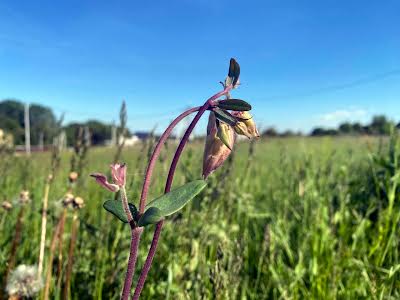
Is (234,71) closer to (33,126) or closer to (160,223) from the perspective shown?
(160,223)

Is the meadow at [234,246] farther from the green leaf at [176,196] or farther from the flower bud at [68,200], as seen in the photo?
the green leaf at [176,196]

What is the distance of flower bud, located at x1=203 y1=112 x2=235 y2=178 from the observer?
657 mm

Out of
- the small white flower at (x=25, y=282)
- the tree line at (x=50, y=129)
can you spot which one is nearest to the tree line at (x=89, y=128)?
the tree line at (x=50, y=129)

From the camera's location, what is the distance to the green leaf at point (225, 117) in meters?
0.62

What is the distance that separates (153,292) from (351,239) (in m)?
1.04

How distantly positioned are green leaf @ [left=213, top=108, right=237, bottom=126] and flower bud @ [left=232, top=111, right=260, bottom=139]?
25mm

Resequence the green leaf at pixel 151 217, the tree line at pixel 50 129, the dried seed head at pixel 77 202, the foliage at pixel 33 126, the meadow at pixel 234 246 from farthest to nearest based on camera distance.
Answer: the foliage at pixel 33 126, the tree line at pixel 50 129, the meadow at pixel 234 246, the dried seed head at pixel 77 202, the green leaf at pixel 151 217

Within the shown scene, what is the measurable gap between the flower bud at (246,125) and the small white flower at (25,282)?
0.75m

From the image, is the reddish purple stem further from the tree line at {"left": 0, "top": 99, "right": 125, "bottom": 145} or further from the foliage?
the foliage

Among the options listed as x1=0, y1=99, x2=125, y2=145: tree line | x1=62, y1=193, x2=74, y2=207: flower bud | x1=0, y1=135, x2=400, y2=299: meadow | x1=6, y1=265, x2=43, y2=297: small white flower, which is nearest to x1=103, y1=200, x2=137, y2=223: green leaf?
x1=0, y1=135, x2=400, y2=299: meadow

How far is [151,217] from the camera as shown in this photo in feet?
1.89

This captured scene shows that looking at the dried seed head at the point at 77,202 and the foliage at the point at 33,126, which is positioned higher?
the foliage at the point at 33,126

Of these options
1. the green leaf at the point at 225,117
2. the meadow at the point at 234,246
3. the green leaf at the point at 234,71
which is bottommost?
the meadow at the point at 234,246

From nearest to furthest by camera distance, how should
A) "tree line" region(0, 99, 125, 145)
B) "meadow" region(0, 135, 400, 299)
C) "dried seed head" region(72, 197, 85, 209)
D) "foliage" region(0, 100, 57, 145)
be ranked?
"dried seed head" region(72, 197, 85, 209), "meadow" region(0, 135, 400, 299), "tree line" region(0, 99, 125, 145), "foliage" region(0, 100, 57, 145)
